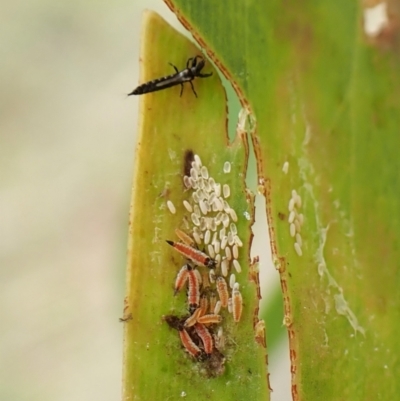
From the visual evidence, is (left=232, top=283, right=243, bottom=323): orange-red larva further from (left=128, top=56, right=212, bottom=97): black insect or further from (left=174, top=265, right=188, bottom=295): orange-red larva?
(left=128, top=56, right=212, bottom=97): black insect

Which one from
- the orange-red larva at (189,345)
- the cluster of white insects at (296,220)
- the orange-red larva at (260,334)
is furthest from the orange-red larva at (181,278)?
the cluster of white insects at (296,220)

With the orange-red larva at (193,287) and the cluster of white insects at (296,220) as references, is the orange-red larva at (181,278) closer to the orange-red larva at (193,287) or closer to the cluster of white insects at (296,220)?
the orange-red larva at (193,287)

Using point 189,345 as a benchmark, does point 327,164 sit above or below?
above

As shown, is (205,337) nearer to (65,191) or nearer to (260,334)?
(260,334)

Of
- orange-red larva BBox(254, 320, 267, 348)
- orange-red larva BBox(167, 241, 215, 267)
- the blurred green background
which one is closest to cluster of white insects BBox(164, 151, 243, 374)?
orange-red larva BBox(167, 241, 215, 267)

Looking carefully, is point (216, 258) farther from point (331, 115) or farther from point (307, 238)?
point (331, 115)

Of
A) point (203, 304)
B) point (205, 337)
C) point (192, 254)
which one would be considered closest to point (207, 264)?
point (192, 254)
